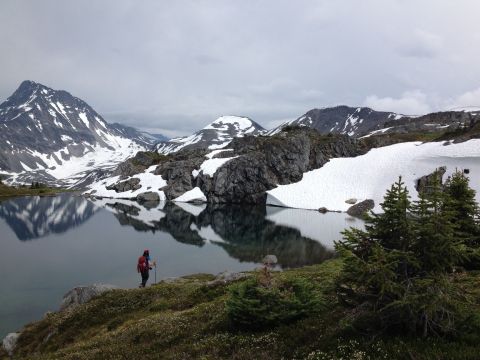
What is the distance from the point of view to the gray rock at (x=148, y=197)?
145 metres

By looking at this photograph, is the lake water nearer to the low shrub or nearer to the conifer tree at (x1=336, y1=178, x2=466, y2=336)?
the low shrub

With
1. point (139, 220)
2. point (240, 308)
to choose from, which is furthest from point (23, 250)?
point (240, 308)

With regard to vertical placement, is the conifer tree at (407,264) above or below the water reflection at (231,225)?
above

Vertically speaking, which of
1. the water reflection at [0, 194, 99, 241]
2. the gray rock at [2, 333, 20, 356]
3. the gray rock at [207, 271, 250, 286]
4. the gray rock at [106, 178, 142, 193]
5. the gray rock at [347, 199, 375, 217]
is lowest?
the gray rock at [347, 199, 375, 217]

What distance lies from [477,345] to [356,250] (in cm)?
382

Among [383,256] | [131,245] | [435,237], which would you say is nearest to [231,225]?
[131,245]

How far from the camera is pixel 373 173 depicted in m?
118

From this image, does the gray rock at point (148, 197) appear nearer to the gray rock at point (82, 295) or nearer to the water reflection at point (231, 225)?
the water reflection at point (231, 225)

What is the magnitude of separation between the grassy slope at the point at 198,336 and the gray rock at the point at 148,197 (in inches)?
4636

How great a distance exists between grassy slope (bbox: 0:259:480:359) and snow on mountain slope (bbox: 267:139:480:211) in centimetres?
8240

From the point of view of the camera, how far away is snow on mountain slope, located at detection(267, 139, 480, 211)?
10276 cm

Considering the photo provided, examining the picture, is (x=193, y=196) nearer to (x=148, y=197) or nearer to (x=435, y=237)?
(x=148, y=197)

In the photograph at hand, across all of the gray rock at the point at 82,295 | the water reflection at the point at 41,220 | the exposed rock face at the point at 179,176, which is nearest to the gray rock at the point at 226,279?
the gray rock at the point at 82,295

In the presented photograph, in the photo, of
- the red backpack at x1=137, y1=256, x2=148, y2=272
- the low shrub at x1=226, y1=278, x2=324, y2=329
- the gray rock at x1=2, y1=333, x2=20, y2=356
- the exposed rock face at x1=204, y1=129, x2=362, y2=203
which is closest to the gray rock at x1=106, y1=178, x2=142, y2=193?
the exposed rock face at x1=204, y1=129, x2=362, y2=203
